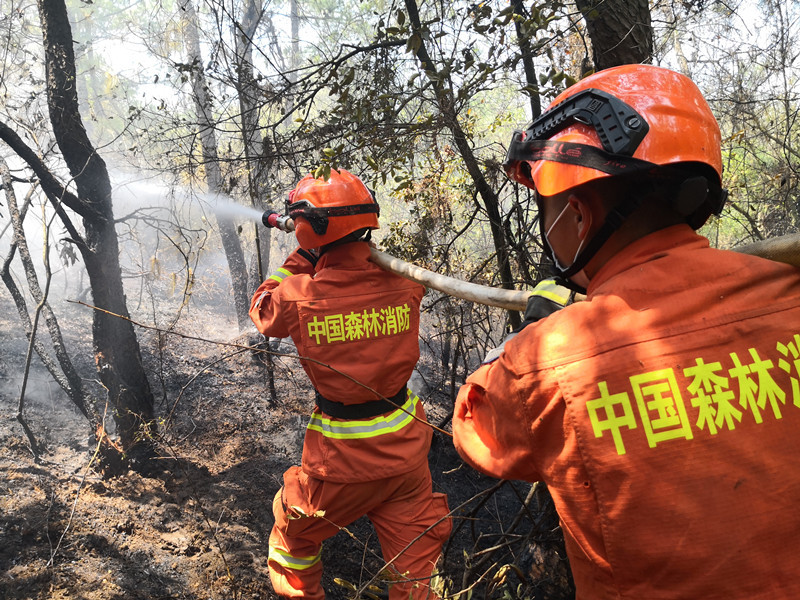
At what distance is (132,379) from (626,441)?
4.48 meters

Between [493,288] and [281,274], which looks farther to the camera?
[281,274]

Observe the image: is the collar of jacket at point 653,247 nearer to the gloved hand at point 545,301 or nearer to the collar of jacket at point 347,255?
the gloved hand at point 545,301

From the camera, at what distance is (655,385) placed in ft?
3.12

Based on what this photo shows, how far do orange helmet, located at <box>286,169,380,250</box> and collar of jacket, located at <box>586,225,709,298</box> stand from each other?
2066mm

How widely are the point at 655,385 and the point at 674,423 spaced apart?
8 centimetres

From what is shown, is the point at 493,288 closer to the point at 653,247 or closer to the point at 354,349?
the point at 653,247

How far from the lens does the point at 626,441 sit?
3.08 feet

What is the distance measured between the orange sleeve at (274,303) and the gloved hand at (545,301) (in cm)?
180

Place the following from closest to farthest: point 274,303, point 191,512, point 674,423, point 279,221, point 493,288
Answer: point 674,423, point 493,288, point 274,303, point 279,221, point 191,512

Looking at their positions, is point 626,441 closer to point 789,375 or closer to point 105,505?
point 789,375

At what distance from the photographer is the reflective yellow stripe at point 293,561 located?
2.84m

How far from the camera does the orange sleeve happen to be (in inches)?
115

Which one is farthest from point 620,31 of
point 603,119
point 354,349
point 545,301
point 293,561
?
point 293,561

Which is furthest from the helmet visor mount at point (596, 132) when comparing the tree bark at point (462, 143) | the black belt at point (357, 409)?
the black belt at point (357, 409)
